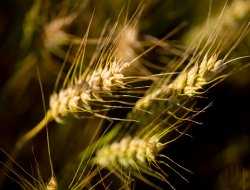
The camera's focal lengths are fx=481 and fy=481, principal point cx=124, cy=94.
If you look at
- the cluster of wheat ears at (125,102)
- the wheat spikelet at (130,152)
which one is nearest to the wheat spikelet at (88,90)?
the cluster of wheat ears at (125,102)

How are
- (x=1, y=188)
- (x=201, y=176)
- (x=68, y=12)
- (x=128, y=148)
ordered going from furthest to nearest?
(x=201, y=176), (x=68, y=12), (x=1, y=188), (x=128, y=148)

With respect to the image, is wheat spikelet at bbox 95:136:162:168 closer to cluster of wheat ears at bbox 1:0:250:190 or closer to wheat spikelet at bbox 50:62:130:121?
cluster of wheat ears at bbox 1:0:250:190

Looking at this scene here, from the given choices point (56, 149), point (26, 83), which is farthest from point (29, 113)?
point (56, 149)

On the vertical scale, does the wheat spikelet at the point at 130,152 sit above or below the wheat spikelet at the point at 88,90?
below

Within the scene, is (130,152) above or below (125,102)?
below

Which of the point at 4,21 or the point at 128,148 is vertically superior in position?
the point at 4,21

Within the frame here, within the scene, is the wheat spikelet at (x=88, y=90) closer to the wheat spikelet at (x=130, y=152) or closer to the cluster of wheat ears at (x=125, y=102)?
the cluster of wheat ears at (x=125, y=102)

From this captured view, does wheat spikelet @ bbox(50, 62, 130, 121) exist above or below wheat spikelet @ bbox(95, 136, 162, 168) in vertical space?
above

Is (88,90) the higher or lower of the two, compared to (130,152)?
higher

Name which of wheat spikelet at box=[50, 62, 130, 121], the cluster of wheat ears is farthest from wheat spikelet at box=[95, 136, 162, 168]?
wheat spikelet at box=[50, 62, 130, 121]

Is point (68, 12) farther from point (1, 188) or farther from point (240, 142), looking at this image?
point (240, 142)

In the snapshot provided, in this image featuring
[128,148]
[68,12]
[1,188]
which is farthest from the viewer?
[68,12]
